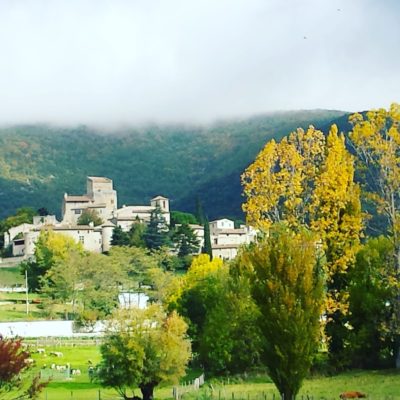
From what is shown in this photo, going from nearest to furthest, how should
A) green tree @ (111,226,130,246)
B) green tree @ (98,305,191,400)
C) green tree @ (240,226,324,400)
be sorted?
1. green tree @ (240,226,324,400)
2. green tree @ (98,305,191,400)
3. green tree @ (111,226,130,246)

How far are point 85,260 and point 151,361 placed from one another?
5359cm

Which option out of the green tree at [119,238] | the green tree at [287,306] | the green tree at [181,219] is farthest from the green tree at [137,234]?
the green tree at [287,306]

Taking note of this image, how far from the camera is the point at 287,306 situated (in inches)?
1052

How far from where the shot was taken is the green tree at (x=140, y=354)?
3678cm

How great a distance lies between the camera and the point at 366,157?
37531mm

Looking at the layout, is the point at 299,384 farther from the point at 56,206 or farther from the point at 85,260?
the point at 56,206

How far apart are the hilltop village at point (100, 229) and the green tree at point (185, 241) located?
3.11 metres

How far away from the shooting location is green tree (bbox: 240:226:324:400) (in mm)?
26547

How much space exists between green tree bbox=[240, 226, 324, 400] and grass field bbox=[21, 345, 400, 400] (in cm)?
274

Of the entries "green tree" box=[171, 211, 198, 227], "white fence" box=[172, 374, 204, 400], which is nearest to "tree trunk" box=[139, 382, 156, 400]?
"white fence" box=[172, 374, 204, 400]

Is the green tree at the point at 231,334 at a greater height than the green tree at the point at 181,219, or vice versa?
the green tree at the point at 181,219

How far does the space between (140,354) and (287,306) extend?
40.0 feet

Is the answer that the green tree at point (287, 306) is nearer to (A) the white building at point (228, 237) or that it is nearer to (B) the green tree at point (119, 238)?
(B) the green tree at point (119, 238)

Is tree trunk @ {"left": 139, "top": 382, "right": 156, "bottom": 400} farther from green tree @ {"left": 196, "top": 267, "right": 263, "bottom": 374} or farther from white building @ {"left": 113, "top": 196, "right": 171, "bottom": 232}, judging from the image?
white building @ {"left": 113, "top": 196, "right": 171, "bottom": 232}
